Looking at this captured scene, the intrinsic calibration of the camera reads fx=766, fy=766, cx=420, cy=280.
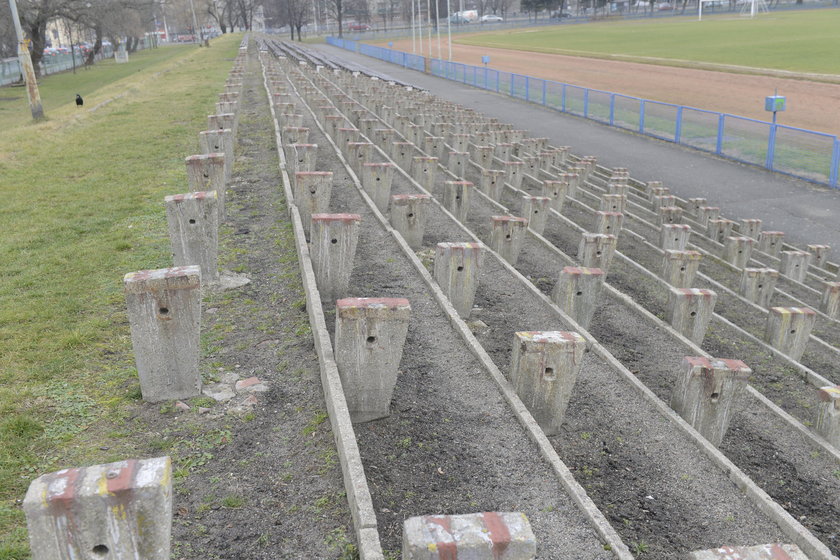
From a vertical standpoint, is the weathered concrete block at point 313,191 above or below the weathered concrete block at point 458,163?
above

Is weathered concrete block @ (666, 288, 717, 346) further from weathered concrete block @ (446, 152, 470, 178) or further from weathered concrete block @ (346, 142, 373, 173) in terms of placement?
weathered concrete block @ (446, 152, 470, 178)

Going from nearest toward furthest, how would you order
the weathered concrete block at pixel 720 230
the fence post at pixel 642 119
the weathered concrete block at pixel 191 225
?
the weathered concrete block at pixel 191 225 → the weathered concrete block at pixel 720 230 → the fence post at pixel 642 119

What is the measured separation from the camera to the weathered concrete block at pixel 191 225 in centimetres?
810

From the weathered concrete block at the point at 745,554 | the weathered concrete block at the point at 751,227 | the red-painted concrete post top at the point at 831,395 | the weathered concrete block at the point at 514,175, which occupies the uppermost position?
the weathered concrete block at the point at 745,554

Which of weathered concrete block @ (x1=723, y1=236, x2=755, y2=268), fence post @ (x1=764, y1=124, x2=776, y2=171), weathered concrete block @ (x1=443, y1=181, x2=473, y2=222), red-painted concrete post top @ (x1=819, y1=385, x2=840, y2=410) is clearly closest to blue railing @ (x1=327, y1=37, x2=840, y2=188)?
fence post @ (x1=764, y1=124, x2=776, y2=171)

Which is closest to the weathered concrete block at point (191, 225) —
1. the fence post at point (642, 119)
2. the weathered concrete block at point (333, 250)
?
the weathered concrete block at point (333, 250)

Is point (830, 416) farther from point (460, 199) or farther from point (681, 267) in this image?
point (460, 199)

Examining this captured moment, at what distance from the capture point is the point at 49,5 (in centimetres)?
4453

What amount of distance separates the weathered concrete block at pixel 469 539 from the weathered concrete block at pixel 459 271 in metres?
5.15

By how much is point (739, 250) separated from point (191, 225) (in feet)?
31.5

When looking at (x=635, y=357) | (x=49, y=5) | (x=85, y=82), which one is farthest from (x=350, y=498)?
(x=85, y=82)

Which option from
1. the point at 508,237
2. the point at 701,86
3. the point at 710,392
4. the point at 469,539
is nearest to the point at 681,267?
the point at 508,237

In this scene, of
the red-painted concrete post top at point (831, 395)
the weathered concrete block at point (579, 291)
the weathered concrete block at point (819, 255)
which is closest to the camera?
the red-painted concrete post top at point (831, 395)

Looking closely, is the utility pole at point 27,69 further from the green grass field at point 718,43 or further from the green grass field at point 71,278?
the green grass field at point 718,43
